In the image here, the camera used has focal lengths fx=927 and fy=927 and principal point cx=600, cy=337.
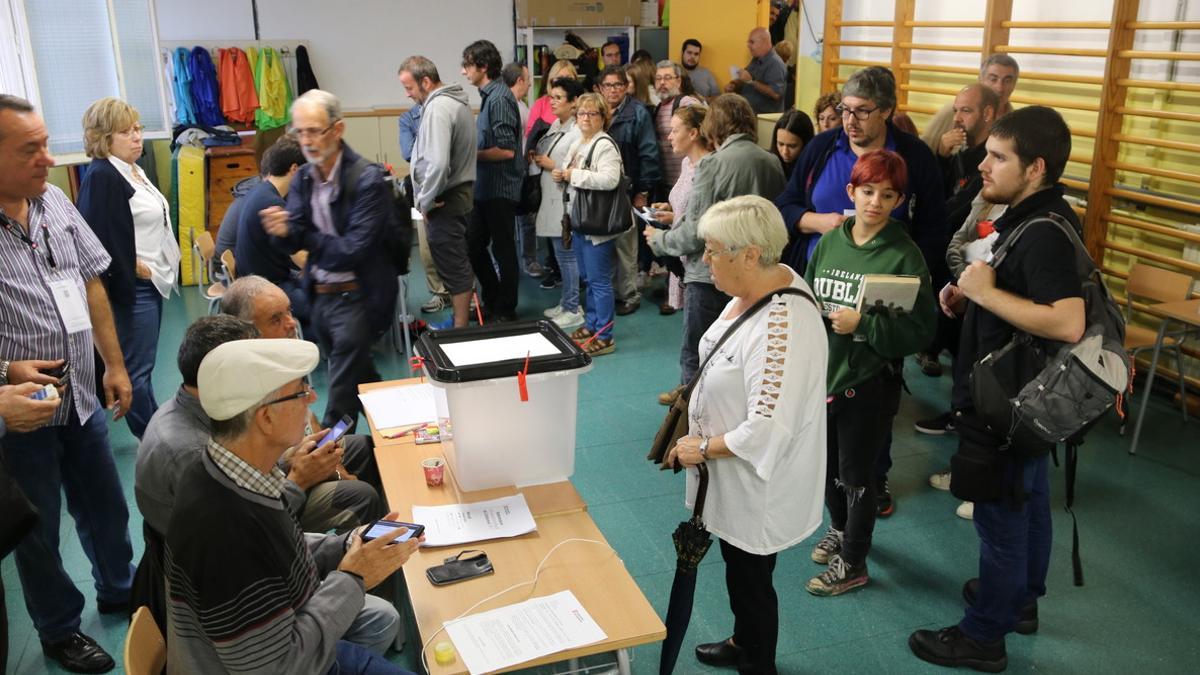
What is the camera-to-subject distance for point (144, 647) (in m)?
1.87

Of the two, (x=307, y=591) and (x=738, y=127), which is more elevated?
(x=738, y=127)

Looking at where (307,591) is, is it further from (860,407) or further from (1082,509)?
(1082,509)

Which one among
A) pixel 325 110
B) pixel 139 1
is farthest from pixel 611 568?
pixel 139 1

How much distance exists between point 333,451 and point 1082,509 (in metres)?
3.19

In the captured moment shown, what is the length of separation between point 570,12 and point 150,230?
247 inches

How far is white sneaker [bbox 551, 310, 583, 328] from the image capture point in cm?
654

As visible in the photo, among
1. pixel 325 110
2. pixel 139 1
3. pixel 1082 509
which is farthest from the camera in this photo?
pixel 139 1

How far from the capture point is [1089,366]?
99.8 inches

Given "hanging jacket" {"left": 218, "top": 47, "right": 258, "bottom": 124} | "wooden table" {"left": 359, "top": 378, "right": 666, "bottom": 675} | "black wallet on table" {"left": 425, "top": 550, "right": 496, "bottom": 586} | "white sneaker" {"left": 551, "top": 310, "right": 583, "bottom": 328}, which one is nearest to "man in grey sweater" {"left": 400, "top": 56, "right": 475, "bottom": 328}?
"white sneaker" {"left": 551, "top": 310, "right": 583, "bottom": 328}

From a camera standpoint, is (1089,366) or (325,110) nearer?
(1089,366)

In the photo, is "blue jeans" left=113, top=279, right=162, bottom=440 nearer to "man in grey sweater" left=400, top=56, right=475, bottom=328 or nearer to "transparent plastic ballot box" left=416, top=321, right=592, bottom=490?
"man in grey sweater" left=400, top=56, right=475, bottom=328

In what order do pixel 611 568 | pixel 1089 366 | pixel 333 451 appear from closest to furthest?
1. pixel 611 568
2. pixel 1089 366
3. pixel 333 451

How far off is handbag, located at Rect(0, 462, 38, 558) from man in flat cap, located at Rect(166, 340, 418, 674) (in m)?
0.80

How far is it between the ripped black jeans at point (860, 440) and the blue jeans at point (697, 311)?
1225mm
